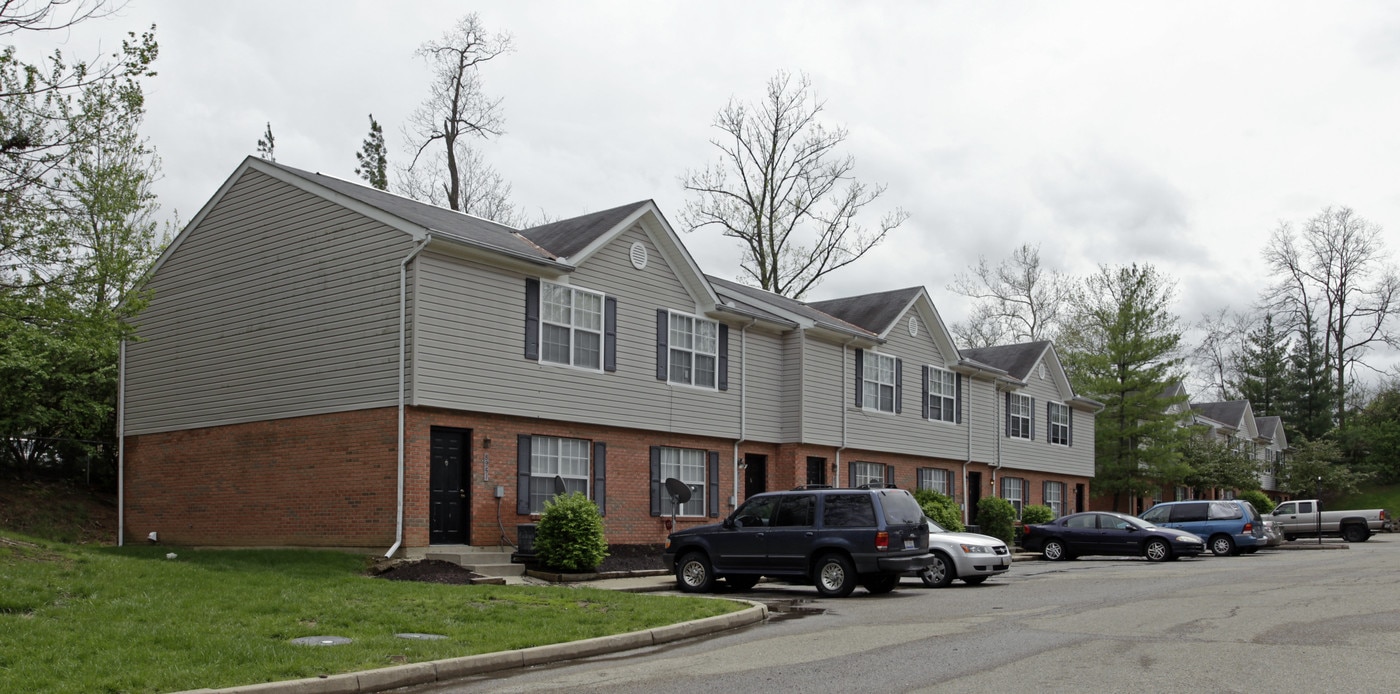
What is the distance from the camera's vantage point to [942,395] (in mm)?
36062

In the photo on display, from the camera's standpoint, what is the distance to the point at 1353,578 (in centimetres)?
2111

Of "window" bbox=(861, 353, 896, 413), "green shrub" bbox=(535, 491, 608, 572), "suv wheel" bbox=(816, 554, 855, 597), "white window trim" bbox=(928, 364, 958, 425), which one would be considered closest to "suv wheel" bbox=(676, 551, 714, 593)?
"suv wheel" bbox=(816, 554, 855, 597)

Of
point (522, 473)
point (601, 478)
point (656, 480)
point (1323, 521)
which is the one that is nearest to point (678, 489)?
point (656, 480)

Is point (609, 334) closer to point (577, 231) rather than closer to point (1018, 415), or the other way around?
point (577, 231)

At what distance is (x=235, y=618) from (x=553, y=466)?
11.2m

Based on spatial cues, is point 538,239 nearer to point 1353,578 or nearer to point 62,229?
point 62,229

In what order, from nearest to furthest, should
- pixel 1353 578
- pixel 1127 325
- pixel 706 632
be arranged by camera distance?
pixel 706 632, pixel 1353 578, pixel 1127 325

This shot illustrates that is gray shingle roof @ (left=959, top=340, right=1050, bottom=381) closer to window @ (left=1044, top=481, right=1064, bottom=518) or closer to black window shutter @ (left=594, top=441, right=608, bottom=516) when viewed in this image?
window @ (left=1044, top=481, right=1064, bottom=518)

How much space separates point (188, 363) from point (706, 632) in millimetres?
15562

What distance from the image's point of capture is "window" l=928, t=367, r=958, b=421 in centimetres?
3541

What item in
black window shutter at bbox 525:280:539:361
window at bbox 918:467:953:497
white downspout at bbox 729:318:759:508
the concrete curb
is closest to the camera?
the concrete curb

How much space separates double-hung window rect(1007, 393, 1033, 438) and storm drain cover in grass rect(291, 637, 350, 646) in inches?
1269

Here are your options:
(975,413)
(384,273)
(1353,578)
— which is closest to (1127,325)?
(975,413)

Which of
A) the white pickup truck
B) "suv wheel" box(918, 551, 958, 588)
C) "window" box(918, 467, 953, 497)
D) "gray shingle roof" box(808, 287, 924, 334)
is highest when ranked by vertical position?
"gray shingle roof" box(808, 287, 924, 334)
